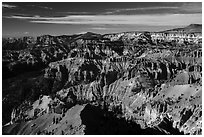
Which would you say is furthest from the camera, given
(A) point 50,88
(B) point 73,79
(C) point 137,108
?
(B) point 73,79

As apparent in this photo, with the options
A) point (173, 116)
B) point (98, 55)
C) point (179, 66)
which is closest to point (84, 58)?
point (98, 55)

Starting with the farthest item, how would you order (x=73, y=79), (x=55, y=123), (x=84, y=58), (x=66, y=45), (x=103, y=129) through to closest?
(x=66, y=45) < (x=84, y=58) < (x=73, y=79) < (x=55, y=123) < (x=103, y=129)

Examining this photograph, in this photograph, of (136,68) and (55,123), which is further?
(136,68)

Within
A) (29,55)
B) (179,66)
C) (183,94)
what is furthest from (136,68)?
(29,55)

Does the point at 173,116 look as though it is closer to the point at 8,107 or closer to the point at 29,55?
the point at 8,107

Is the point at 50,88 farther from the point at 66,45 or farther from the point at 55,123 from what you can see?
the point at 66,45

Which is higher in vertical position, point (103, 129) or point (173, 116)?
point (103, 129)
